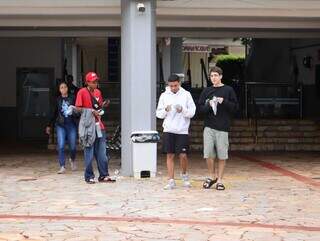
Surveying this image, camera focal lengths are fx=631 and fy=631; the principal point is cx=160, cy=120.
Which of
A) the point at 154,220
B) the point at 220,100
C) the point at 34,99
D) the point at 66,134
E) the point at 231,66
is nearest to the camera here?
the point at 154,220

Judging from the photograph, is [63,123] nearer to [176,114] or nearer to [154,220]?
[176,114]

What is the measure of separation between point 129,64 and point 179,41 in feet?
35.8

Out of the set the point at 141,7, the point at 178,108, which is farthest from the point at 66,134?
the point at 178,108

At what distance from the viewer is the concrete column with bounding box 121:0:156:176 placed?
11.4 metres

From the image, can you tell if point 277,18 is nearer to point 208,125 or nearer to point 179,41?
point 208,125

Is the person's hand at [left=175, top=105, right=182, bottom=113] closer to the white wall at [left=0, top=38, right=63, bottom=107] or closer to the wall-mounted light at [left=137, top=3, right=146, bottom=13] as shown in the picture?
the wall-mounted light at [left=137, top=3, right=146, bottom=13]

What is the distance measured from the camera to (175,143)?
10.0m

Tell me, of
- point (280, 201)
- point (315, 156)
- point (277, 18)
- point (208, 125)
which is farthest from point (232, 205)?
point (315, 156)

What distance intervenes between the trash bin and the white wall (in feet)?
32.7

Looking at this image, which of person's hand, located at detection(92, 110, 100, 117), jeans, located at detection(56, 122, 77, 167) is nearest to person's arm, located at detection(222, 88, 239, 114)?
person's hand, located at detection(92, 110, 100, 117)

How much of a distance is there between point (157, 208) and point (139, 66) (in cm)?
370

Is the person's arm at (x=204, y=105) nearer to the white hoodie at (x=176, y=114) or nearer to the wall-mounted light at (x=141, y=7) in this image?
the white hoodie at (x=176, y=114)

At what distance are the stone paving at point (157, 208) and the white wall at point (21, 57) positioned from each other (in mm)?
8789

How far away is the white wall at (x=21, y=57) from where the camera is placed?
67.3 ft
